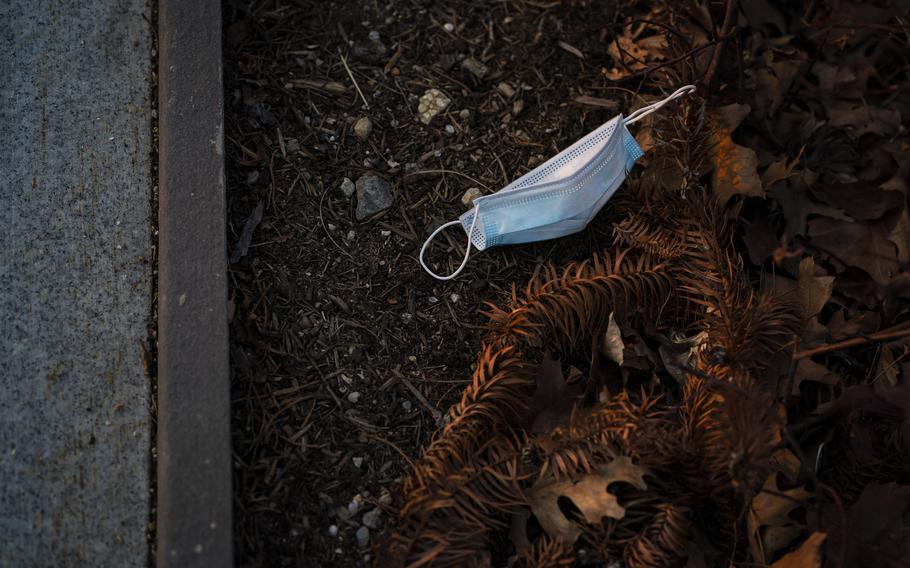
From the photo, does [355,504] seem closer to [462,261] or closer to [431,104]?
[462,261]

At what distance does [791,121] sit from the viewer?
2.53 m

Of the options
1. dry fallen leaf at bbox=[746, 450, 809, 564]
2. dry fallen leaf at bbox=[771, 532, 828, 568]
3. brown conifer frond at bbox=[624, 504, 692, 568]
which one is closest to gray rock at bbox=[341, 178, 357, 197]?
brown conifer frond at bbox=[624, 504, 692, 568]

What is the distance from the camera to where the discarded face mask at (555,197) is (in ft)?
7.22

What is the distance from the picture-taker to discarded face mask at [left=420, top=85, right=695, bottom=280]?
2.20m

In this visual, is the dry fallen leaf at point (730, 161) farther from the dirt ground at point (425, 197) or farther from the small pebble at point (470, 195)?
the small pebble at point (470, 195)

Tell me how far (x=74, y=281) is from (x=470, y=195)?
1153mm

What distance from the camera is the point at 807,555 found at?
166 cm

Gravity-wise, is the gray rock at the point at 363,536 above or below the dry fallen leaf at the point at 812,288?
below

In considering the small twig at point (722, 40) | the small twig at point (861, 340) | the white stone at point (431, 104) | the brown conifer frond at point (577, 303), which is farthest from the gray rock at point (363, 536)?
the small twig at point (722, 40)

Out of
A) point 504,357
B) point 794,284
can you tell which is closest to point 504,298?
point 504,357

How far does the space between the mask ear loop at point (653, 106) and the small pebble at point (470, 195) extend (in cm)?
50

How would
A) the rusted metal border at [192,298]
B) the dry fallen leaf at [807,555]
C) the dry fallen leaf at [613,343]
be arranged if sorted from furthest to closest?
the dry fallen leaf at [613,343] < the rusted metal border at [192,298] < the dry fallen leaf at [807,555]

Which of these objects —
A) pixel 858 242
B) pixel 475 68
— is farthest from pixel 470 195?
pixel 858 242

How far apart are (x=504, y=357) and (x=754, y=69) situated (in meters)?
1.44
